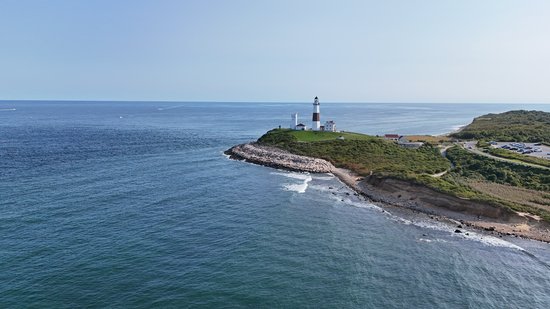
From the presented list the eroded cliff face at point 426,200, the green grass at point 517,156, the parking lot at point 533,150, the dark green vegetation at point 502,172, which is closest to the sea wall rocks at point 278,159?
the eroded cliff face at point 426,200

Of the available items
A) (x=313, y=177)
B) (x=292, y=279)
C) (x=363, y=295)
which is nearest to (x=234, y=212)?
(x=292, y=279)

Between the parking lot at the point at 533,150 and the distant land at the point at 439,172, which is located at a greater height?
the parking lot at the point at 533,150

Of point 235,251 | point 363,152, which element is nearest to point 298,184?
point 363,152

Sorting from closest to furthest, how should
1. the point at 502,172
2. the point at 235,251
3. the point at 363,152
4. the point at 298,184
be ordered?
the point at 235,251
the point at 298,184
the point at 502,172
the point at 363,152

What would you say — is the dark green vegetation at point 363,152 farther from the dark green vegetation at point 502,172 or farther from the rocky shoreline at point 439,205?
the dark green vegetation at point 502,172

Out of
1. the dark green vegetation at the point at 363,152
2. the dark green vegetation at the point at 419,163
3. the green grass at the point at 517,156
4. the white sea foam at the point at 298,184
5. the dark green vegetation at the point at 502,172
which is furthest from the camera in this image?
the dark green vegetation at the point at 363,152

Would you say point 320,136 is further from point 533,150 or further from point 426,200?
point 426,200
